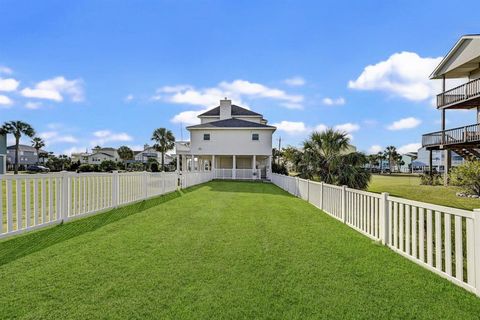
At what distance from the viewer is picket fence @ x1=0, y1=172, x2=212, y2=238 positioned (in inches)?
183

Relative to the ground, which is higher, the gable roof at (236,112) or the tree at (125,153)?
the gable roof at (236,112)

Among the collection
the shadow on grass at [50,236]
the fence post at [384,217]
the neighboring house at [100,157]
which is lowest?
the shadow on grass at [50,236]

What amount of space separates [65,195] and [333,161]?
36.5ft

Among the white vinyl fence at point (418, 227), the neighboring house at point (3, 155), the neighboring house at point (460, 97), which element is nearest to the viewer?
the white vinyl fence at point (418, 227)

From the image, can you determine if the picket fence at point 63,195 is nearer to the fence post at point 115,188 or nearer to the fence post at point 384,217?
the fence post at point 115,188

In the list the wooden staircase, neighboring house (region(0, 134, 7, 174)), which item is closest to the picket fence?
the wooden staircase

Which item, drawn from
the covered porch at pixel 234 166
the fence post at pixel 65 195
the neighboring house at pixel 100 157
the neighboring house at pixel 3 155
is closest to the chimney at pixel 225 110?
the covered porch at pixel 234 166

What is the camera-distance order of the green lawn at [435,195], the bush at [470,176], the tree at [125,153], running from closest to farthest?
1. the green lawn at [435,195]
2. the bush at [470,176]
3. the tree at [125,153]

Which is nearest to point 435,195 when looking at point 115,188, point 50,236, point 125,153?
point 115,188

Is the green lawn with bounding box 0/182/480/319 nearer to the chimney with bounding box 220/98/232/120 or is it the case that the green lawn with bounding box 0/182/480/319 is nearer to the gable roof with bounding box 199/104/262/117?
the chimney with bounding box 220/98/232/120

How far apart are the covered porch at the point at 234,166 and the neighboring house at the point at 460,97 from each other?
524 inches

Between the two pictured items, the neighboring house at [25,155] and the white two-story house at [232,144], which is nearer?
the white two-story house at [232,144]

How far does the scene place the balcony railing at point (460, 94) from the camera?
61.0ft

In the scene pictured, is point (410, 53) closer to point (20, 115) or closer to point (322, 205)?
point (322, 205)
